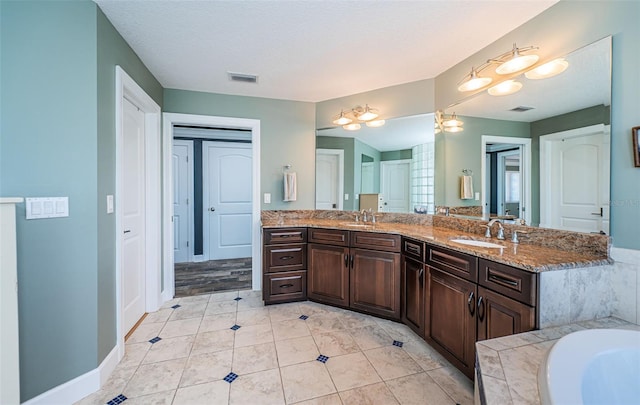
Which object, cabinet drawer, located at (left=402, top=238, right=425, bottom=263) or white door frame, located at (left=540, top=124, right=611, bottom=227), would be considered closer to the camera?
white door frame, located at (left=540, top=124, right=611, bottom=227)

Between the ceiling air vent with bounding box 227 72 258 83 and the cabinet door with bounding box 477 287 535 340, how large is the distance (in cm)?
268

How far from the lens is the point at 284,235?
9.18 feet

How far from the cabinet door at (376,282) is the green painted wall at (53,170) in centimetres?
198

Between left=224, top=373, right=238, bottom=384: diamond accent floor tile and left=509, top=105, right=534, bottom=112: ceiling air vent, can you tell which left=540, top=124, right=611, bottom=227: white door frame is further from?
left=224, top=373, right=238, bottom=384: diamond accent floor tile

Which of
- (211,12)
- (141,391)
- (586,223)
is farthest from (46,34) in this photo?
(586,223)

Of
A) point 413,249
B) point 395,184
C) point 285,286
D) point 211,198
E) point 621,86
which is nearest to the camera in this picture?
point 621,86

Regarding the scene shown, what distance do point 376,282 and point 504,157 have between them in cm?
148

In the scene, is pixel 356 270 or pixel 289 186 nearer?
pixel 356 270

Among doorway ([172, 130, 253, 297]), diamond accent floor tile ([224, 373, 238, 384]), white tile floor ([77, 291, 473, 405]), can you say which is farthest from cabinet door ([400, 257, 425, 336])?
doorway ([172, 130, 253, 297])

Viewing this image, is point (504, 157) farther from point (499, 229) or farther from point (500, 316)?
point (500, 316)

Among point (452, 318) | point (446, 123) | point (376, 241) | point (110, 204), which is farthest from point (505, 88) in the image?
point (110, 204)

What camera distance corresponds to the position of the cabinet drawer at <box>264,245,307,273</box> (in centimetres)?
276

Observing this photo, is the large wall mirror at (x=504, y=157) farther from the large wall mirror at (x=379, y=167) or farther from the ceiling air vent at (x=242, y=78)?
the ceiling air vent at (x=242, y=78)

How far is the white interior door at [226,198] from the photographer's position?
4609 mm
